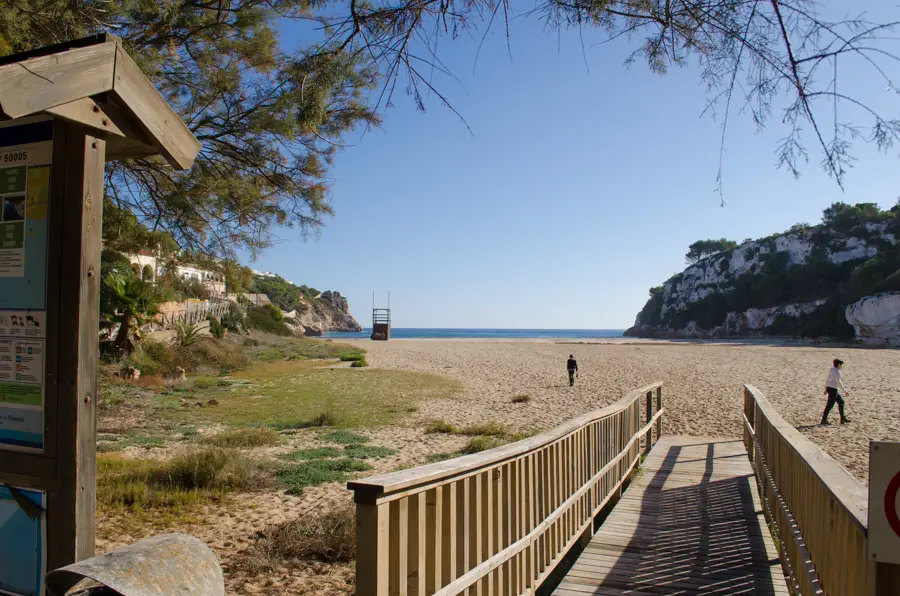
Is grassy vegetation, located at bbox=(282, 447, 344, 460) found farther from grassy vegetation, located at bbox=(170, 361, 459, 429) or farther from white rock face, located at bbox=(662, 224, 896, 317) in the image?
white rock face, located at bbox=(662, 224, 896, 317)

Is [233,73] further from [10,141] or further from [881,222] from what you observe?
[881,222]

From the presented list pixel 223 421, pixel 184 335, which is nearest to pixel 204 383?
pixel 184 335

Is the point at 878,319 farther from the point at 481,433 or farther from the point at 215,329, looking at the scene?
the point at 481,433

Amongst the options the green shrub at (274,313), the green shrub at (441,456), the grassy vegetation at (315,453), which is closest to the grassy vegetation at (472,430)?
the green shrub at (441,456)

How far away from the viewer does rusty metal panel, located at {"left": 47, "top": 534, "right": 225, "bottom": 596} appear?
176cm

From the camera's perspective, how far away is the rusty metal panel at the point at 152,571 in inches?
69.2

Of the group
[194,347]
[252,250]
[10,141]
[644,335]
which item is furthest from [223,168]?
[644,335]

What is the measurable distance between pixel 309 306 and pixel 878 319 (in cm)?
9661

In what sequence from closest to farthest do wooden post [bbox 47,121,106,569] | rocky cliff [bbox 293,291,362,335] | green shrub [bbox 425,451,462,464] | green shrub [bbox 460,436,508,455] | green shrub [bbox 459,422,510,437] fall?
wooden post [bbox 47,121,106,569] < green shrub [bbox 425,451,462,464] < green shrub [bbox 460,436,508,455] < green shrub [bbox 459,422,510,437] < rocky cliff [bbox 293,291,362,335]

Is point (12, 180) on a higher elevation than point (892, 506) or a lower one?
higher

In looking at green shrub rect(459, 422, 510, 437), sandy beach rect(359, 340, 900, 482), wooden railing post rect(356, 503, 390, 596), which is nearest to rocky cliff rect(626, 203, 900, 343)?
sandy beach rect(359, 340, 900, 482)

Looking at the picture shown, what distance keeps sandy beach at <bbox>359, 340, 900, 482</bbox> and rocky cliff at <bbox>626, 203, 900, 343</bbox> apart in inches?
998

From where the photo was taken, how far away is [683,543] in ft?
16.2

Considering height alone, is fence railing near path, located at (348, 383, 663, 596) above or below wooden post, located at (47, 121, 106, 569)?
below
